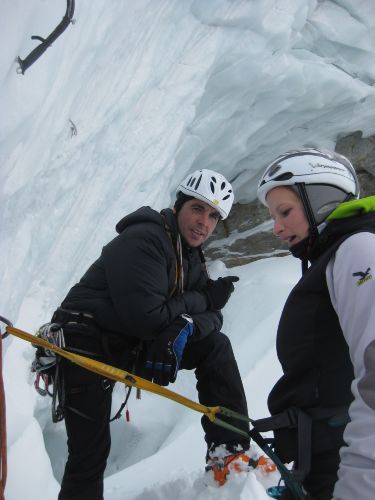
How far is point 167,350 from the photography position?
91.7 inches

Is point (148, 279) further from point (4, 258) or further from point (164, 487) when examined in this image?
point (164, 487)

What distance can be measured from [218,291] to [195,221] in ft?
1.49

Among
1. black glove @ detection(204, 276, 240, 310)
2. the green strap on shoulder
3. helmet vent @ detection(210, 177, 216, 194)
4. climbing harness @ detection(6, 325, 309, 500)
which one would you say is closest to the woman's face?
the green strap on shoulder

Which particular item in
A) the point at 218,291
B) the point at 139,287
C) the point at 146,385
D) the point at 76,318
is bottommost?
the point at 146,385

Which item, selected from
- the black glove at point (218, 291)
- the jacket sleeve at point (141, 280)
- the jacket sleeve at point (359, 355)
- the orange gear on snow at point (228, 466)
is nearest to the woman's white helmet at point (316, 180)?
the jacket sleeve at point (359, 355)

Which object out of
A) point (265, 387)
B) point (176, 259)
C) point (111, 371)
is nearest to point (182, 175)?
point (265, 387)

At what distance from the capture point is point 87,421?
2361 millimetres

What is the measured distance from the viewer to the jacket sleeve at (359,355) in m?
1.01

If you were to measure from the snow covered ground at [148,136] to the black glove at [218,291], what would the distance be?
3.14 ft

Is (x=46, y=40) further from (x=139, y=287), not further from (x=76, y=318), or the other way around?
(x=76, y=318)

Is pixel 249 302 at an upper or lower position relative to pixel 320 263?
upper

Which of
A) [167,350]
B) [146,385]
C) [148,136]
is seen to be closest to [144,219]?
[167,350]

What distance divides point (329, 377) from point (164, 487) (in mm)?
1590

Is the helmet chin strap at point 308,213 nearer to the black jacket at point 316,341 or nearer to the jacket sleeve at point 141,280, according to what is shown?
the black jacket at point 316,341
